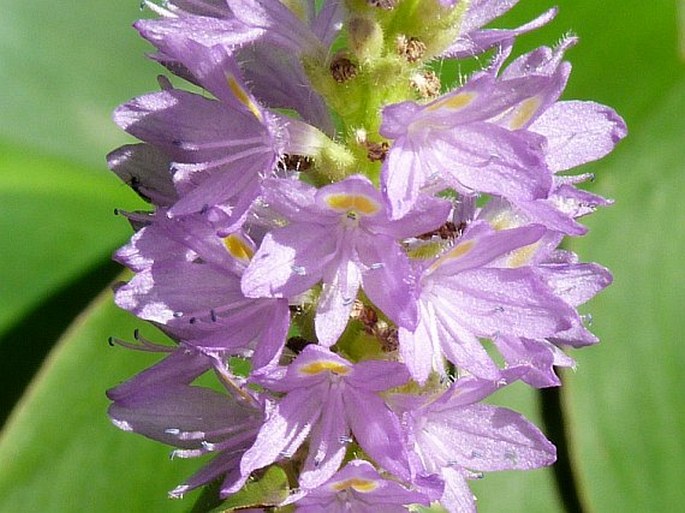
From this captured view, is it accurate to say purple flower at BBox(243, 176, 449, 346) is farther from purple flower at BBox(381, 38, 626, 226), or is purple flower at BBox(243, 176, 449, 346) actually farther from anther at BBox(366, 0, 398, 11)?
anther at BBox(366, 0, 398, 11)

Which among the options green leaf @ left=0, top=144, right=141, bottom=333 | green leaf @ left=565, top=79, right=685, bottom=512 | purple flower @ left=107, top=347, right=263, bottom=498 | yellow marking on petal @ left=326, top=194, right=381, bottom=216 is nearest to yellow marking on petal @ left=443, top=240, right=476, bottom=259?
yellow marking on petal @ left=326, top=194, right=381, bottom=216

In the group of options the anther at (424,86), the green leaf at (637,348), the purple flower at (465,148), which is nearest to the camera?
the purple flower at (465,148)

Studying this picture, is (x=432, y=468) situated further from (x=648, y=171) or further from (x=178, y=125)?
(x=648, y=171)

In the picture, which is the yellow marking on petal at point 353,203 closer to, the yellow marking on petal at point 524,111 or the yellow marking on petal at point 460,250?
the yellow marking on petal at point 460,250

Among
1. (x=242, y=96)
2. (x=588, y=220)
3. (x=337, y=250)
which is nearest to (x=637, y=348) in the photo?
(x=588, y=220)

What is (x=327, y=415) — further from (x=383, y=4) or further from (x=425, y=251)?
(x=383, y=4)

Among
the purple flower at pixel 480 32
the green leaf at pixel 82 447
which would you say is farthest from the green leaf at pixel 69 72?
the purple flower at pixel 480 32
